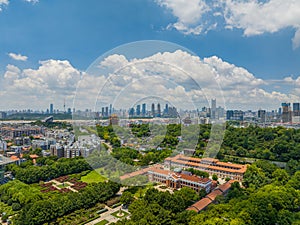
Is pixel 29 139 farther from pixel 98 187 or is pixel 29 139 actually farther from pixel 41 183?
pixel 98 187

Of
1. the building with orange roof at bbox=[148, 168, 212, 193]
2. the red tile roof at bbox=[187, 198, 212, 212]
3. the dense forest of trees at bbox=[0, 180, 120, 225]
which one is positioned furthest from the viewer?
the building with orange roof at bbox=[148, 168, 212, 193]

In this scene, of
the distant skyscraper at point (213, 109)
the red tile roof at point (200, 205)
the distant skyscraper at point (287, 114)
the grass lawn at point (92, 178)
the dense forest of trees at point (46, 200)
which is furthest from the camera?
the distant skyscraper at point (287, 114)

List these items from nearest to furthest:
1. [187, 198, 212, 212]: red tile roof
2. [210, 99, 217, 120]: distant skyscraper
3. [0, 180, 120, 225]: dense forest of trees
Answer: [210, 99, 217, 120]: distant skyscraper < [0, 180, 120, 225]: dense forest of trees < [187, 198, 212, 212]: red tile roof

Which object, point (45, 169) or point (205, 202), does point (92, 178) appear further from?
point (205, 202)

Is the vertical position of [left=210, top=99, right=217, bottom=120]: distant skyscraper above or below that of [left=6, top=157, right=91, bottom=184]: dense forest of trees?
above

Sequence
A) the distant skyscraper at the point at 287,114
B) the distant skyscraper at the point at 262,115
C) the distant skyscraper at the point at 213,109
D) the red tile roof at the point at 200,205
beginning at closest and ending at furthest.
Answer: the distant skyscraper at the point at 213,109 < the red tile roof at the point at 200,205 < the distant skyscraper at the point at 287,114 < the distant skyscraper at the point at 262,115

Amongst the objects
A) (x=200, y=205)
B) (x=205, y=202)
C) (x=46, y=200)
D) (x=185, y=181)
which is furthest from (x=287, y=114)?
(x=46, y=200)

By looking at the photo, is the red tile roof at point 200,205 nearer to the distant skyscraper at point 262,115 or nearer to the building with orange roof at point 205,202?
the building with orange roof at point 205,202

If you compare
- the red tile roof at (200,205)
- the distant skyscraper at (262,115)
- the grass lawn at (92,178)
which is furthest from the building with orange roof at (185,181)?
the distant skyscraper at (262,115)

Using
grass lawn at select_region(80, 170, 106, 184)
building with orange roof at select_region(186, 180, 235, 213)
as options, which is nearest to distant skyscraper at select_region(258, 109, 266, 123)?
building with orange roof at select_region(186, 180, 235, 213)

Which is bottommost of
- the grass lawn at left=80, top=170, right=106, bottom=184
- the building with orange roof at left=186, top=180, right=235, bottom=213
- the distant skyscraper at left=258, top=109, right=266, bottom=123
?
the grass lawn at left=80, top=170, right=106, bottom=184

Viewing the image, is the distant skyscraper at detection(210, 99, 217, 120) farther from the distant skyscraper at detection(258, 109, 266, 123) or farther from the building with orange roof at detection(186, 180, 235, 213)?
the distant skyscraper at detection(258, 109, 266, 123)
